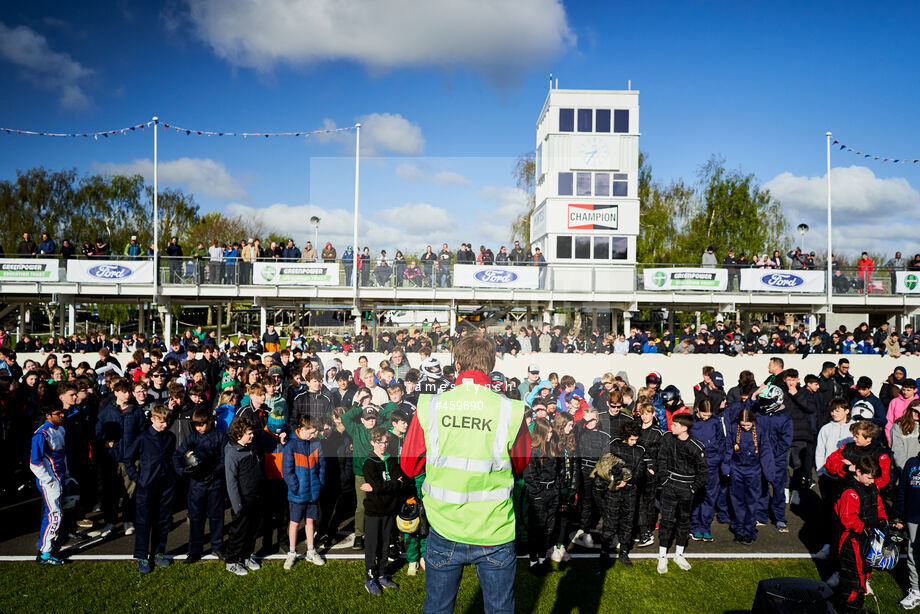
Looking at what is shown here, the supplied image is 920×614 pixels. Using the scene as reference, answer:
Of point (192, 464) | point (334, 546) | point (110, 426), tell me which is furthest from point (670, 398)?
point (110, 426)

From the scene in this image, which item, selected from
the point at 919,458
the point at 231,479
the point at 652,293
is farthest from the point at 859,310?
the point at 231,479

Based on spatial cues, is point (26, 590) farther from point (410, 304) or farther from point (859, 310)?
point (859, 310)

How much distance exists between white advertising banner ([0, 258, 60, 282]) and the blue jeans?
76.9ft

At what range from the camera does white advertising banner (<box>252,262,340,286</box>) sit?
863 inches

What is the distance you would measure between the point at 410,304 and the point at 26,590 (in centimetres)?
1930

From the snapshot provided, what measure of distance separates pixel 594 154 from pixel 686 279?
783 cm

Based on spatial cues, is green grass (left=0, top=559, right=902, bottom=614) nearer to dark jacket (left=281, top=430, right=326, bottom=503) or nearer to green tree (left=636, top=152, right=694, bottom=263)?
dark jacket (left=281, top=430, right=326, bottom=503)

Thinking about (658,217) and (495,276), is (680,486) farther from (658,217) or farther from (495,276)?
(658,217)

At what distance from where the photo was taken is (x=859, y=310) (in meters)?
25.5

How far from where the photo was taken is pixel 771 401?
23.3 ft

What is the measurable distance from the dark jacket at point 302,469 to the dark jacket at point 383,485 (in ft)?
Result: 2.49

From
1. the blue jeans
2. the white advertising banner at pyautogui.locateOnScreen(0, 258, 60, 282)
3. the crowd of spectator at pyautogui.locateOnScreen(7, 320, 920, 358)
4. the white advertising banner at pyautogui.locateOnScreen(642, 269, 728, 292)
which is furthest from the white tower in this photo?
the blue jeans

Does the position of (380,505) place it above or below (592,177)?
below

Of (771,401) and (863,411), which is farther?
(863,411)
